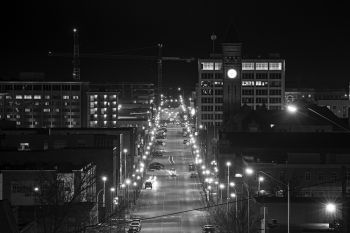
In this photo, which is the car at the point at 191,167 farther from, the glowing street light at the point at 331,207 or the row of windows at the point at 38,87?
the row of windows at the point at 38,87

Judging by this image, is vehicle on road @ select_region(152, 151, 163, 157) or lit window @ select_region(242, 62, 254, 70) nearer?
vehicle on road @ select_region(152, 151, 163, 157)

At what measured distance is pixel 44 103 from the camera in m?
179

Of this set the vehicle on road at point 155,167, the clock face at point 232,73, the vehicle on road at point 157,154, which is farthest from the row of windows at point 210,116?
the vehicle on road at point 155,167

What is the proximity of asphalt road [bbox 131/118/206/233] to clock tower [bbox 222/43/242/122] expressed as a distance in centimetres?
1501

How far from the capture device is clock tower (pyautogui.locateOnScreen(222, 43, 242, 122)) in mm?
125938

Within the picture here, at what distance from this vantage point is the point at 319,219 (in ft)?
128

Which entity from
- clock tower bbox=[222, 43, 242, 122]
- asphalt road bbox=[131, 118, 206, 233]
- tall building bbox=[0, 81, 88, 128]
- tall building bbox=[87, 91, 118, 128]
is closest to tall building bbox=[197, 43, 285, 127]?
tall building bbox=[87, 91, 118, 128]

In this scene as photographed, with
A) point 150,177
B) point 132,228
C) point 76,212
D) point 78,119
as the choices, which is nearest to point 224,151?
point 150,177

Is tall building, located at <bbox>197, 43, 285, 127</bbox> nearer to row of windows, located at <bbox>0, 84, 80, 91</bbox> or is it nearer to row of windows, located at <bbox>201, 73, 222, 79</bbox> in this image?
row of windows, located at <bbox>201, 73, 222, 79</bbox>

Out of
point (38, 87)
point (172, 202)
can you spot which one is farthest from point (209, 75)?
point (172, 202)

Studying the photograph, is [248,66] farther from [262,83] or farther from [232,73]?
[232,73]

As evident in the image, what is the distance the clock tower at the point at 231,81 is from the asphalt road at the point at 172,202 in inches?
591

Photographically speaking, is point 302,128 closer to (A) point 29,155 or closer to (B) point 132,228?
(A) point 29,155

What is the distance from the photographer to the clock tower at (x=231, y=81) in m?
126
